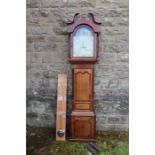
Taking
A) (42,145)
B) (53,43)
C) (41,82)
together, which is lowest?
(42,145)

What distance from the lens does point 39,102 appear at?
15.1ft

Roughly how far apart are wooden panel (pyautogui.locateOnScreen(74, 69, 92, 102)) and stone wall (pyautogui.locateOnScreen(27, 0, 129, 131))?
1.13 feet

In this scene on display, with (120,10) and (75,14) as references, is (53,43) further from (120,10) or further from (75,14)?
(120,10)

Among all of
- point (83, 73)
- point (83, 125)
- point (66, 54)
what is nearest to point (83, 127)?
point (83, 125)

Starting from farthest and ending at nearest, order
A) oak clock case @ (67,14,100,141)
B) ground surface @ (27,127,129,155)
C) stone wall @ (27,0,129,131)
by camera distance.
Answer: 1. stone wall @ (27,0,129,131)
2. oak clock case @ (67,14,100,141)
3. ground surface @ (27,127,129,155)

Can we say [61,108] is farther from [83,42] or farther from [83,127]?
[83,42]

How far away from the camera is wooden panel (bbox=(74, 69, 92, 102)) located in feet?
13.8

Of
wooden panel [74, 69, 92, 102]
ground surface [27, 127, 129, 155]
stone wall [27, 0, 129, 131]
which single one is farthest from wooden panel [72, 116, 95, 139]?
stone wall [27, 0, 129, 131]

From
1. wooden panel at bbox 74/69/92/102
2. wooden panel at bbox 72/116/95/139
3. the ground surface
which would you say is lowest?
the ground surface

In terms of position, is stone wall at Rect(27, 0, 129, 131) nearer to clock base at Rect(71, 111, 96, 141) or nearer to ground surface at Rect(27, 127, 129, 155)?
ground surface at Rect(27, 127, 129, 155)

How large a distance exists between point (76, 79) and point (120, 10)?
1231mm

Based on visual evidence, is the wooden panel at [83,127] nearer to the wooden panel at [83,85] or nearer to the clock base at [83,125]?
the clock base at [83,125]

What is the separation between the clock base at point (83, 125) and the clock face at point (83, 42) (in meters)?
0.81
